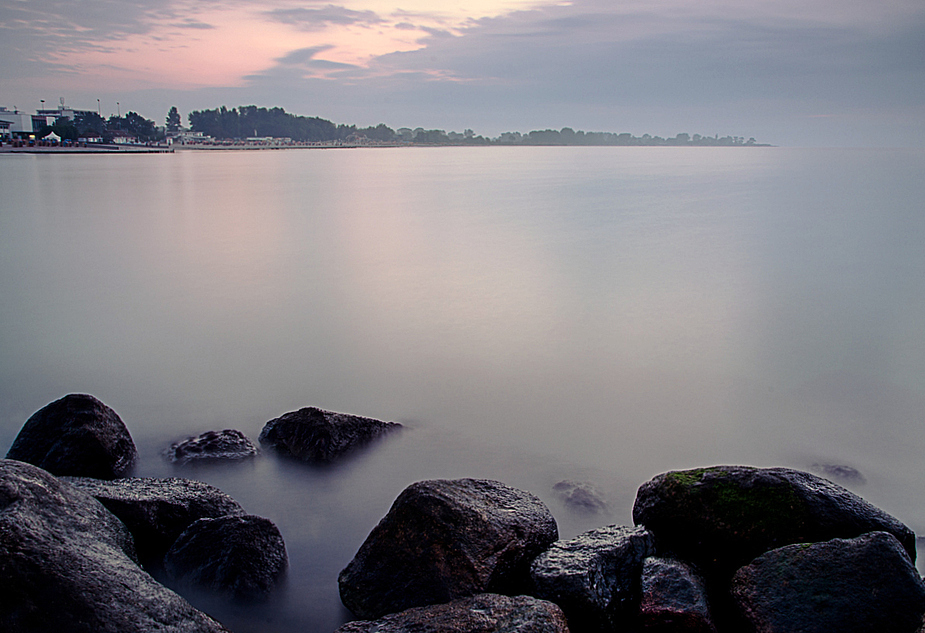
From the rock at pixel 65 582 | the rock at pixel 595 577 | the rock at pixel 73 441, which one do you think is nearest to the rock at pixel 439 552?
the rock at pixel 595 577

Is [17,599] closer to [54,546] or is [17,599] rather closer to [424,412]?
[54,546]

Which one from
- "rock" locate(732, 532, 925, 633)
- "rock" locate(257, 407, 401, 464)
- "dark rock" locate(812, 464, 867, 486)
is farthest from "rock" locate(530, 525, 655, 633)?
"dark rock" locate(812, 464, 867, 486)

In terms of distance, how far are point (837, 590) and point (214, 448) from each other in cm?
350

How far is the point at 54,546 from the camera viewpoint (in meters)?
2.37

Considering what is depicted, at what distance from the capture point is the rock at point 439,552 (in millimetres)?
2705

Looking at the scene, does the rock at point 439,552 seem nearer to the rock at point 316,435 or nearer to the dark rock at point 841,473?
the rock at point 316,435

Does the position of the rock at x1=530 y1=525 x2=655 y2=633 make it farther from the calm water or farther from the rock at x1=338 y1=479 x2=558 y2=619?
the calm water

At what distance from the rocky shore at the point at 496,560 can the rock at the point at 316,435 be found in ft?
2.78

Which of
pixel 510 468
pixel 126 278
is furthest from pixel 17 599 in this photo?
pixel 126 278

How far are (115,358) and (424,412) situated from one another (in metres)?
3.21

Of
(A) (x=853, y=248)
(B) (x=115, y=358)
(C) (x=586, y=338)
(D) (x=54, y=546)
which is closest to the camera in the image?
(D) (x=54, y=546)

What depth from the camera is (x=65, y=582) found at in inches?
87.9

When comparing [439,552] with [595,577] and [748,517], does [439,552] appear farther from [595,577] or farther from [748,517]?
[748,517]

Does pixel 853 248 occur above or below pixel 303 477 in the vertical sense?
above
